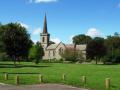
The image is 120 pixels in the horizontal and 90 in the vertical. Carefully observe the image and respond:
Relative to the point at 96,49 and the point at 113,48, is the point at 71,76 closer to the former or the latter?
the point at 96,49

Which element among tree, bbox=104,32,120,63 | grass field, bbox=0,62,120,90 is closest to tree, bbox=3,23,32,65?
grass field, bbox=0,62,120,90

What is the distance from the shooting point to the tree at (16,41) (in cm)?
9512

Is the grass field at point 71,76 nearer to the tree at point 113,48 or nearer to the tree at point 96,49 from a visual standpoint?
the tree at point 113,48

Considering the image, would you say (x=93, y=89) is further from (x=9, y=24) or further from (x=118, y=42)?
(x=118, y=42)

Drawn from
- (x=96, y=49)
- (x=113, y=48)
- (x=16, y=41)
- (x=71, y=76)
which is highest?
(x=113, y=48)

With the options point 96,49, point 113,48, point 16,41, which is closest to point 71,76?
point 16,41

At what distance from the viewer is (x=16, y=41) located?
313ft

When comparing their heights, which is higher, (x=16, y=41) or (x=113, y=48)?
(x=113, y=48)

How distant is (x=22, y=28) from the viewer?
97.9m

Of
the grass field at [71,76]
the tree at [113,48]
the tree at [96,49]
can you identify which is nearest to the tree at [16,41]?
the grass field at [71,76]

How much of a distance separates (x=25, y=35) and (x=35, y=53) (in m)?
17.1

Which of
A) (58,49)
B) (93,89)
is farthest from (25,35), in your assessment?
(58,49)

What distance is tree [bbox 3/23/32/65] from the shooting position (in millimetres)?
95125

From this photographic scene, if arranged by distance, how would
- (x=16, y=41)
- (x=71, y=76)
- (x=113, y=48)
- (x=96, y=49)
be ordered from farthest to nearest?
1. (x=113, y=48)
2. (x=96, y=49)
3. (x=16, y=41)
4. (x=71, y=76)
